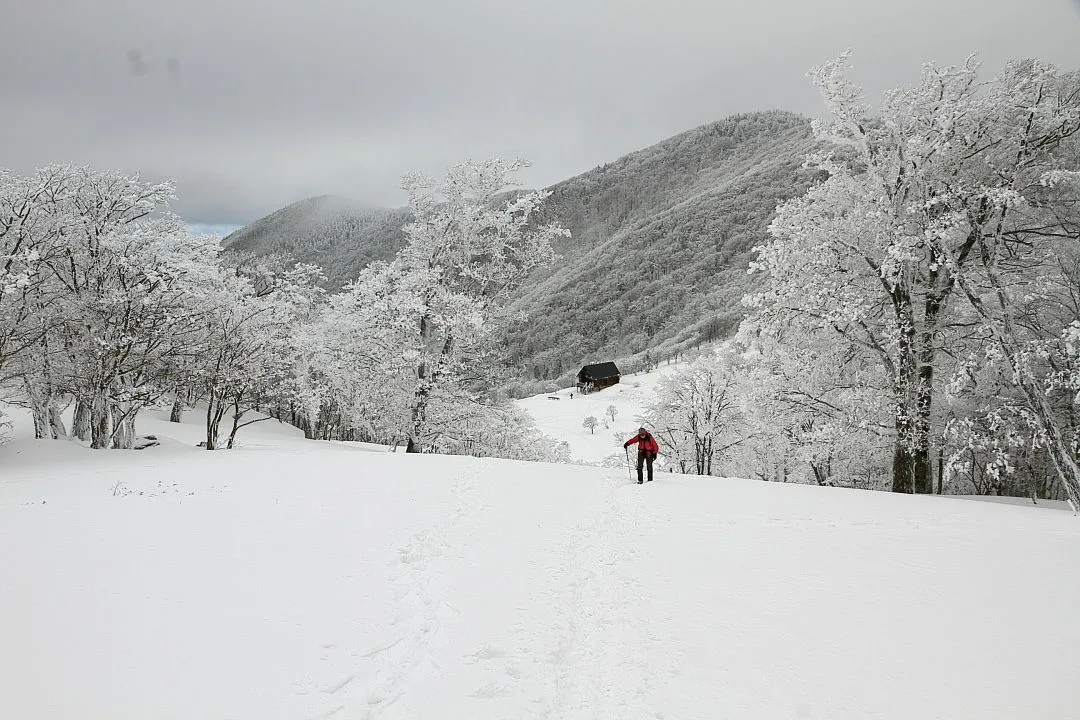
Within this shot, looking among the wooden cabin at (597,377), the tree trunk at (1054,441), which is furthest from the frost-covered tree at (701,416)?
the wooden cabin at (597,377)

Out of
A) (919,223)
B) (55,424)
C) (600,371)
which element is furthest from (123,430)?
(600,371)

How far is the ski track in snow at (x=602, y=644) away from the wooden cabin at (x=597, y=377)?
111 m

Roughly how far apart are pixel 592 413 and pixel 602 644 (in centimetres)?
9027

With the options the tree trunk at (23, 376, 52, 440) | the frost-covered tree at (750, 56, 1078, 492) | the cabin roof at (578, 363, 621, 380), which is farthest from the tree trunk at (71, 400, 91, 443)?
the cabin roof at (578, 363, 621, 380)

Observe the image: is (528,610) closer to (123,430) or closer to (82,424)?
(123,430)

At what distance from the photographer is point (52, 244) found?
60.3 ft

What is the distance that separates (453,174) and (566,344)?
148 meters

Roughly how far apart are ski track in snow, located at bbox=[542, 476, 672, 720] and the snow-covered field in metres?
0.03

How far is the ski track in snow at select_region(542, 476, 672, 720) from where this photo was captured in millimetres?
4367

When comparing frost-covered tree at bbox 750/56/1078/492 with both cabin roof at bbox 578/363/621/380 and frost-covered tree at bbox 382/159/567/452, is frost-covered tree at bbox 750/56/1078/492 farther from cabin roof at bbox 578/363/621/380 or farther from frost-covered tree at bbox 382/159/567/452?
cabin roof at bbox 578/363/621/380

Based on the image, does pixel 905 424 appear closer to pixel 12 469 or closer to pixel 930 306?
pixel 930 306

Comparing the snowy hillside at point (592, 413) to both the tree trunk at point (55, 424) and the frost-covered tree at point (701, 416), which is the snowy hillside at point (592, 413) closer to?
the frost-covered tree at point (701, 416)

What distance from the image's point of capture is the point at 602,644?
5352mm

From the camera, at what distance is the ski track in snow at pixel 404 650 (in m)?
4.25
